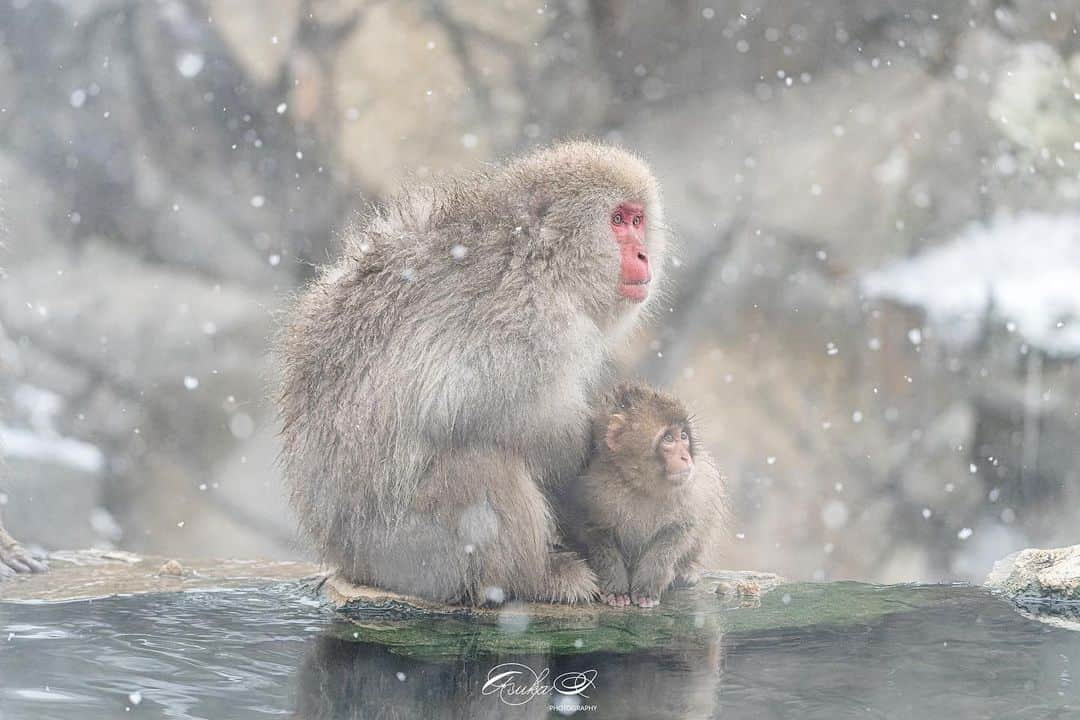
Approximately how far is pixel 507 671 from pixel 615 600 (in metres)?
0.85

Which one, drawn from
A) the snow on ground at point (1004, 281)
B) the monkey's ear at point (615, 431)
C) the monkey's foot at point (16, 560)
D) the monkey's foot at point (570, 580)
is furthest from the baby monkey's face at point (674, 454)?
the snow on ground at point (1004, 281)

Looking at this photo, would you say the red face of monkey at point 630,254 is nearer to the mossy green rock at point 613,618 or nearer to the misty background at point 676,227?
the mossy green rock at point 613,618

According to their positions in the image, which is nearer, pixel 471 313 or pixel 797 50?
pixel 471 313

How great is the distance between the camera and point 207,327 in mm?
8039

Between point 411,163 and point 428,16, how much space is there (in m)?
1.01

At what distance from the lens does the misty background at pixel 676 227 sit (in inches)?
311

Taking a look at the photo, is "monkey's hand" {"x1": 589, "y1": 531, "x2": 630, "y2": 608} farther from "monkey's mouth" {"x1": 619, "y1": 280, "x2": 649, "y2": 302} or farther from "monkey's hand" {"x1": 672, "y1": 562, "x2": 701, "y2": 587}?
"monkey's mouth" {"x1": 619, "y1": 280, "x2": 649, "y2": 302}

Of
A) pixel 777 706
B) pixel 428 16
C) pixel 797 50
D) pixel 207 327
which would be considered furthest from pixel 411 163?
pixel 777 706

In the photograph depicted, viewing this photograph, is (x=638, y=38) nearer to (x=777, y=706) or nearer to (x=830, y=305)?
(x=830, y=305)

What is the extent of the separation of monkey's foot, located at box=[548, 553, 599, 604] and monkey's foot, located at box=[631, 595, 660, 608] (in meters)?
0.14

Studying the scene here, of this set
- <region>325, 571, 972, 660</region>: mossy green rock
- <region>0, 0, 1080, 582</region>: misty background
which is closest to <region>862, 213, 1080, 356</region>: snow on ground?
<region>0, 0, 1080, 582</region>: misty background

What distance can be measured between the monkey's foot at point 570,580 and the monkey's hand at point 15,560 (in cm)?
214

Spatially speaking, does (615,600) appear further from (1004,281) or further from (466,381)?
(1004,281)

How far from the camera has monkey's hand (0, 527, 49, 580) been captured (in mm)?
4559
